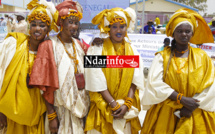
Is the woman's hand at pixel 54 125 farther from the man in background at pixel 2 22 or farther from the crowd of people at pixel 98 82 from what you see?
the man in background at pixel 2 22

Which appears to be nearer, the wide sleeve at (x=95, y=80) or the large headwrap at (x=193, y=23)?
the large headwrap at (x=193, y=23)

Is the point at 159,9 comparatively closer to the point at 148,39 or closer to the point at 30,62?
the point at 148,39

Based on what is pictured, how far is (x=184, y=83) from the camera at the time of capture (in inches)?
82.0

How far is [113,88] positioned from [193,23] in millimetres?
1157

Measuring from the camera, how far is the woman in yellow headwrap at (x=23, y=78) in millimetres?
2174

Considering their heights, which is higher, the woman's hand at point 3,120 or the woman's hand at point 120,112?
the woman's hand at point 120,112

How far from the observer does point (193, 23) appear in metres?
2.14

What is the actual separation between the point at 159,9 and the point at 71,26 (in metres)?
23.6

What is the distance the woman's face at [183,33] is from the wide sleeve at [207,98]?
0.56 meters

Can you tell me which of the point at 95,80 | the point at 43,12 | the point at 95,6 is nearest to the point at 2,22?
the point at 95,6

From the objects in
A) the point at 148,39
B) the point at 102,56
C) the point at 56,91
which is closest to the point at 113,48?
the point at 102,56

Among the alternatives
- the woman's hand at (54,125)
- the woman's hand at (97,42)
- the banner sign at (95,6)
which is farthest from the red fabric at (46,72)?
the banner sign at (95,6)

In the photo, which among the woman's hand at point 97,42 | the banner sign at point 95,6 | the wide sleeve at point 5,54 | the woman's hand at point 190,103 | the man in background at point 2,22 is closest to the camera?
the woman's hand at point 190,103

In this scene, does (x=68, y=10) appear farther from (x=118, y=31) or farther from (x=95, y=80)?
(x=95, y=80)
